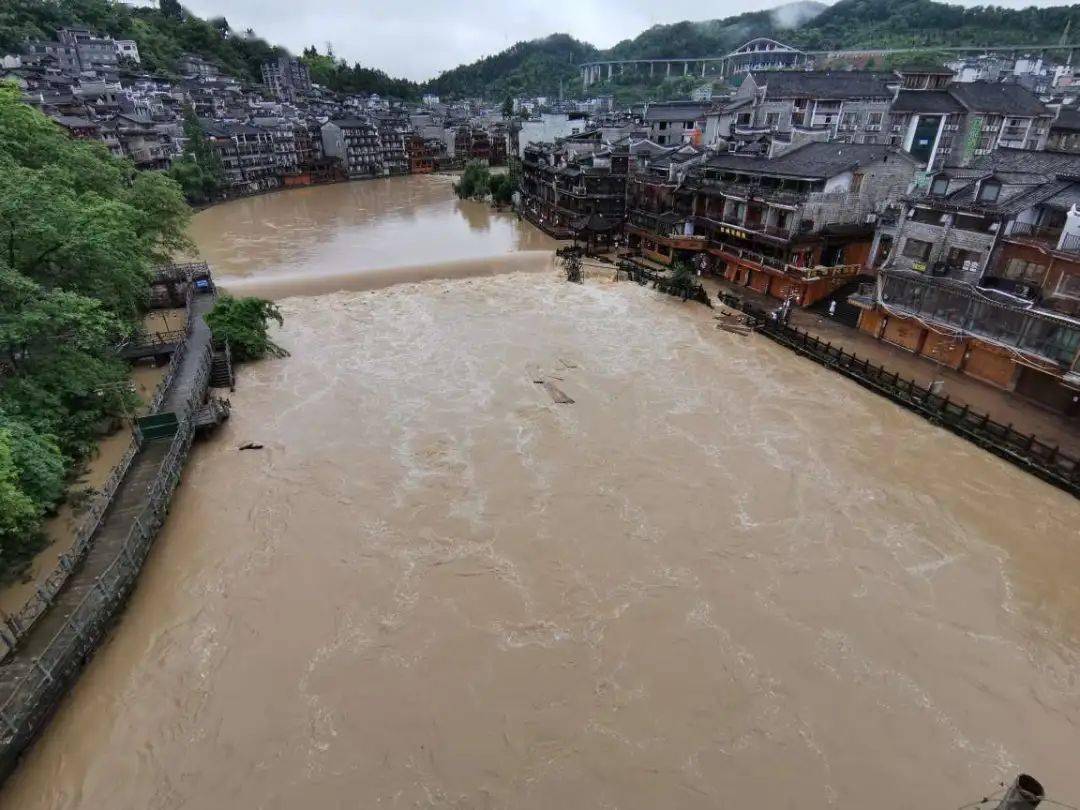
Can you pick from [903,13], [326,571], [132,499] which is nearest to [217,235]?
[132,499]

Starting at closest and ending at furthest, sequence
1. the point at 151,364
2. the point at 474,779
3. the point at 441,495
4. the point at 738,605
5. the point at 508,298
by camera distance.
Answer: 1. the point at 474,779
2. the point at 738,605
3. the point at 441,495
4. the point at 151,364
5. the point at 508,298

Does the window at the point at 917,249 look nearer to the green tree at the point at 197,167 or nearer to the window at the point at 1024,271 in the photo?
the window at the point at 1024,271

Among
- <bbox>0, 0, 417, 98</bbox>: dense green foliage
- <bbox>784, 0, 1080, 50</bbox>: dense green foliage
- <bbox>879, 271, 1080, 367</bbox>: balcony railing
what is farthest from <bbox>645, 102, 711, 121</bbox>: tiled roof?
<bbox>0, 0, 417, 98</bbox>: dense green foliage

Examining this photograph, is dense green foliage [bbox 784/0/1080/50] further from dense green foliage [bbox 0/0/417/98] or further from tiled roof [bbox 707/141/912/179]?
dense green foliage [bbox 0/0/417/98]

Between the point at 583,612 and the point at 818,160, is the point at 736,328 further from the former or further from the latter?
the point at 583,612

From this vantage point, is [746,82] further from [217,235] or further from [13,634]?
[13,634]

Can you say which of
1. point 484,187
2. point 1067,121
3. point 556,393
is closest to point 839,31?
point 1067,121

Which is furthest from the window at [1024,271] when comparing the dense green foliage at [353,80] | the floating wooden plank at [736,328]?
the dense green foliage at [353,80]
